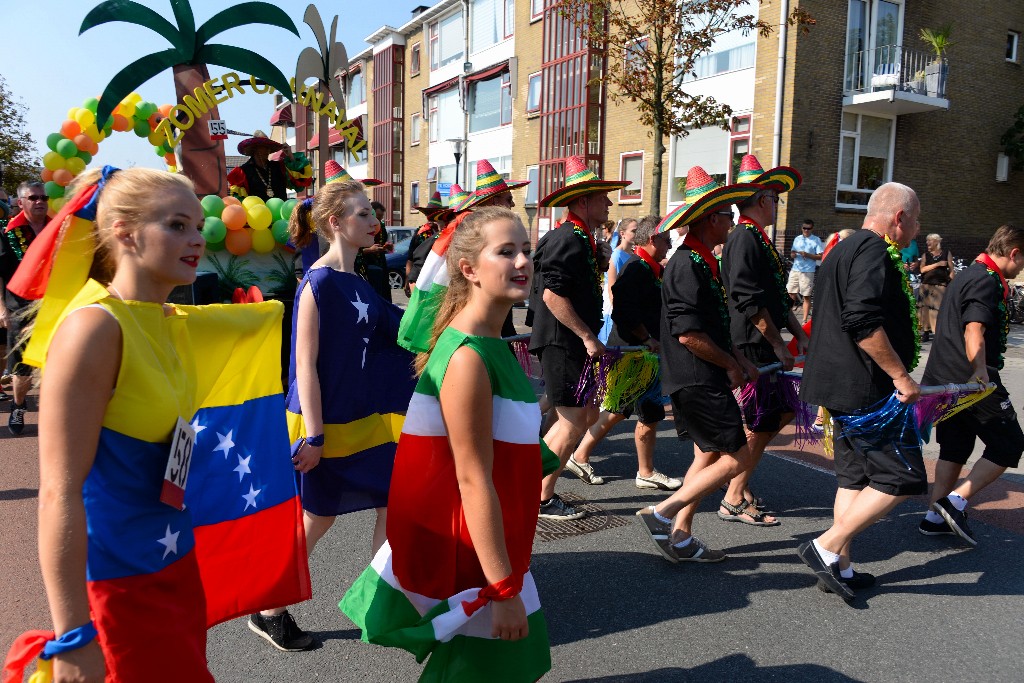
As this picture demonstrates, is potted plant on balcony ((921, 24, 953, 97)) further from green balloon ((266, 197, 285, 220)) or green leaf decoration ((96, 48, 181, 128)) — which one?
green leaf decoration ((96, 48, 181, 128))

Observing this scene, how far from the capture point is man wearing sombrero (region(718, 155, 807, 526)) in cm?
472

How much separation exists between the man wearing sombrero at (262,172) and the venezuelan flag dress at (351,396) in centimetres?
652

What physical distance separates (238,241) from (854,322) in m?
5.98

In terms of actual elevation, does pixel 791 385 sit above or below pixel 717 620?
above

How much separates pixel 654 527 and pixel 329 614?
5.66ft

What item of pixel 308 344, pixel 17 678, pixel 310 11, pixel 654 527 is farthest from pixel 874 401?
pixel 310 11

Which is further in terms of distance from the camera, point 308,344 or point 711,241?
point 711,241

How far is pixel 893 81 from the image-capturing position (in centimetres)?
1778

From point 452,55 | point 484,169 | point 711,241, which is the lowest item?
point 711,241

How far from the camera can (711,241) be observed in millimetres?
4301

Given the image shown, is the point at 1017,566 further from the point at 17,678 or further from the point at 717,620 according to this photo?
the point at 17,678

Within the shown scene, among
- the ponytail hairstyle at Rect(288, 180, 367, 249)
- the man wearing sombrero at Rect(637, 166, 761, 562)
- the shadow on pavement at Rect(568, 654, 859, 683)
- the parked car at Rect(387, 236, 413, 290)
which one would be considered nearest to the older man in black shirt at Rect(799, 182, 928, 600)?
the man wearing sombrero at Rect(637, 166, 761, 562)

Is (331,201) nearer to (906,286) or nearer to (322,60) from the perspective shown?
(906,286)

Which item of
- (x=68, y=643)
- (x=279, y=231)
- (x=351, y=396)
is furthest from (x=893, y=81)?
(x=68, y=643)
